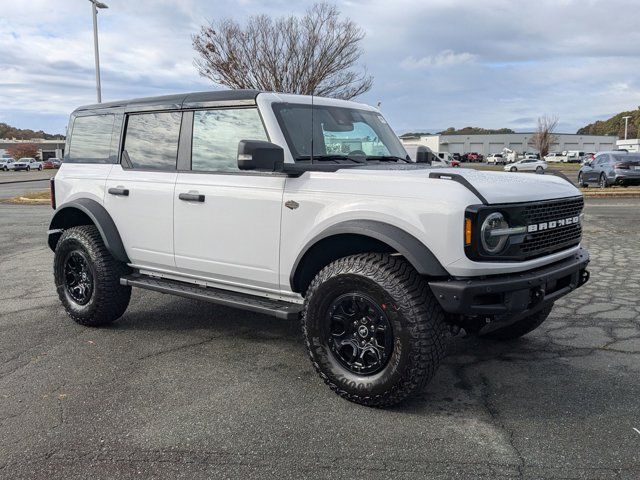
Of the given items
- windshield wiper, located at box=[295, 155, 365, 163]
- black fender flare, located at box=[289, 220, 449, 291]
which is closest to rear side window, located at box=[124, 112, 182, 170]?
windshield wiper, located at box=[295, 155, 365, 163]

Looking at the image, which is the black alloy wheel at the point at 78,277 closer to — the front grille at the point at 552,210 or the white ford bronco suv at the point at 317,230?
the white ford bronco suv at the point at 317,230

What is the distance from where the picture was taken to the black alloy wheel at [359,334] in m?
3.42

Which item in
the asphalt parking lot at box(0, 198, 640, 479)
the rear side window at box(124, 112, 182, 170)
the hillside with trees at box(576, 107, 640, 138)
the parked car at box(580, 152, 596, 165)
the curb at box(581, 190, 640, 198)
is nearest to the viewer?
the asphalt parking lot at box(0, 198, 640, 479)

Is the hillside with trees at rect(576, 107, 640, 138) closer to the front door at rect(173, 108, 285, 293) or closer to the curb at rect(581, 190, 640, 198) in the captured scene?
the curb at rect(581, 190, 640, 198)

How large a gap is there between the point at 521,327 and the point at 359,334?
1768 millimetres

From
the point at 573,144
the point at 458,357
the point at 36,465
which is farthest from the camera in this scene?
the point at 573,144

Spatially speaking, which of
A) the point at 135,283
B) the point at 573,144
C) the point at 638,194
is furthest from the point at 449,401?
the point at 573,144

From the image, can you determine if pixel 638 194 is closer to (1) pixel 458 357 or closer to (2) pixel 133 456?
A: (1) pixel 458 357

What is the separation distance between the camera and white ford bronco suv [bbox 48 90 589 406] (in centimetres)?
324

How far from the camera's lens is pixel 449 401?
358 cm

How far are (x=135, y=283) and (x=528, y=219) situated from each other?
315 cm

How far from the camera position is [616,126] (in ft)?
435

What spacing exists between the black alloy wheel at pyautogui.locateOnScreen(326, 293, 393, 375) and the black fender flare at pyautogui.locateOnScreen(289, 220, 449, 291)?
0.36 m

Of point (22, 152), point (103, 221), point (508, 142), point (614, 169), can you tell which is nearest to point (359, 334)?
point (103, 221)
